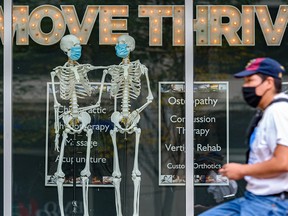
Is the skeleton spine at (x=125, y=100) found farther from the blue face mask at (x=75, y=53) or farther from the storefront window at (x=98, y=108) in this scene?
the blue face mask at (x=75, y=53)

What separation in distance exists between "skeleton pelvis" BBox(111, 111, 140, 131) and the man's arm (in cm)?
423

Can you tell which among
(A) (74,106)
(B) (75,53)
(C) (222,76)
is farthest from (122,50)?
(C) (222,76)

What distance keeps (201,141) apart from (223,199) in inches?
24.5

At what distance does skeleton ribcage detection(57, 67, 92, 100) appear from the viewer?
7562 millimetres

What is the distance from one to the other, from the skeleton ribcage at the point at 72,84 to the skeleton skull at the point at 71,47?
0.14m

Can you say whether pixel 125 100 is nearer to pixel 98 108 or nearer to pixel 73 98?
pixel 98 108

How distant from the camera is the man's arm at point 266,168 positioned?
3295mm

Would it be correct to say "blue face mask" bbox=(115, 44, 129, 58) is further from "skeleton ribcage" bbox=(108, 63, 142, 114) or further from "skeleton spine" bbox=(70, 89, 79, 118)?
"skeleton spine" bbox=(70, 89, 79, 118)

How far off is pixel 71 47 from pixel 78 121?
2.48ft

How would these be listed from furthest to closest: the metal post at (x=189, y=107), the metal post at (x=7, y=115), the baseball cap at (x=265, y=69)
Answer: the metal post at (x=7, y=115) → the metal post at (x=189, y=107) → the baseball cap at (x=265, y=69)

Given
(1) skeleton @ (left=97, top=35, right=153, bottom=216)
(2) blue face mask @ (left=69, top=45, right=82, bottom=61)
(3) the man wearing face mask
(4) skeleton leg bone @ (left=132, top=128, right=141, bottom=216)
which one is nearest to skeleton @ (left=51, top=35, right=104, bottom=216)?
(2) blue face mask @ (left=69, top=45, right=82, bottom=61)

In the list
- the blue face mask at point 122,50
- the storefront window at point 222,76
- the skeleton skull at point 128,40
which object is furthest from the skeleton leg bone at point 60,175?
the storefront window at point 222,76

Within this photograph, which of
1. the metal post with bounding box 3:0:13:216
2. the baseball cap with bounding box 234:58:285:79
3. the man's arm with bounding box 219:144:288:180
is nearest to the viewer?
the man's arm with bounding box 219:144:288:180

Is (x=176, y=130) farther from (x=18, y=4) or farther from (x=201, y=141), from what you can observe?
(x=18, y=4)
